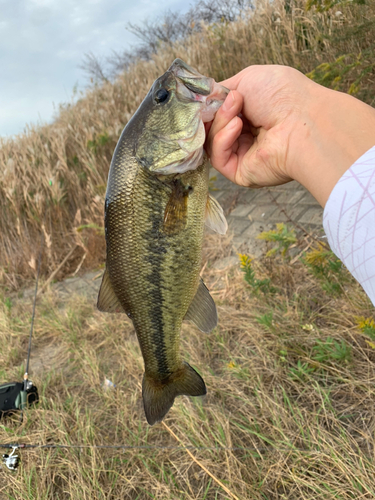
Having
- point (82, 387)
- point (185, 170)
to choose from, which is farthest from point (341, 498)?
point (82, 387)

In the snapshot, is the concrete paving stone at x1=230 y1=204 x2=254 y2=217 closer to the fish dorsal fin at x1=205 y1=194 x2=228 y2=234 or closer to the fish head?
the fish dorsal fin at x1=205 y1=194 x2=228 y2=234

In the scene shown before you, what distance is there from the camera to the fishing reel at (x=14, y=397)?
9.43ft

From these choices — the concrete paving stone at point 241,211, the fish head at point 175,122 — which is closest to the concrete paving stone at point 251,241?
the concrete paving stone at point 241,211

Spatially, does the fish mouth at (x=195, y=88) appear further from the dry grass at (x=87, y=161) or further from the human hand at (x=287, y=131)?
the dry grass at (x=87, y=161)

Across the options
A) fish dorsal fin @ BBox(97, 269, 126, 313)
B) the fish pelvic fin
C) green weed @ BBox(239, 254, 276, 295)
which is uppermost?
fish dorsal fin @ BBox(97, 269, 126, 313)

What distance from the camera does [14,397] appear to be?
2.89m

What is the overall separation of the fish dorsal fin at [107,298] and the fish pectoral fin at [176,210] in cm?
35

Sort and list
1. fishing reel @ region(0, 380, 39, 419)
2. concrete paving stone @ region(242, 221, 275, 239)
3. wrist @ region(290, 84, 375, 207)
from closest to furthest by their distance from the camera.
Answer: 1. wrist @ region(290, 84, 375, 207)
2. fishing reel @ region(0, 380, 39, 419)
3. concrete paving stone @ region(242, 221, 275, 239)

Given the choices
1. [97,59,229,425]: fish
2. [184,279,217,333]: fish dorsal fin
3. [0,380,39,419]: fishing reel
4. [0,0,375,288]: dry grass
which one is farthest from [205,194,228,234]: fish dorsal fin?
[0,0,375,288]: dry grass

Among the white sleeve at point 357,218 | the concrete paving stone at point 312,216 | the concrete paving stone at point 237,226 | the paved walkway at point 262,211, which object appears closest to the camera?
the white sleeve at point 357,218

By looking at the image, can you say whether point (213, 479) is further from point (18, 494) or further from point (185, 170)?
point (185, 170)

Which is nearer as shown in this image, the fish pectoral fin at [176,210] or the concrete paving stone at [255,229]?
Answer: the fish pectoral fin at [176,210]

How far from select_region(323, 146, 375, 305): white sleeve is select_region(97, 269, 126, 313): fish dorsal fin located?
93 cm

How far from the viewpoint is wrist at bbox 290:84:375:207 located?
49.4 inches
